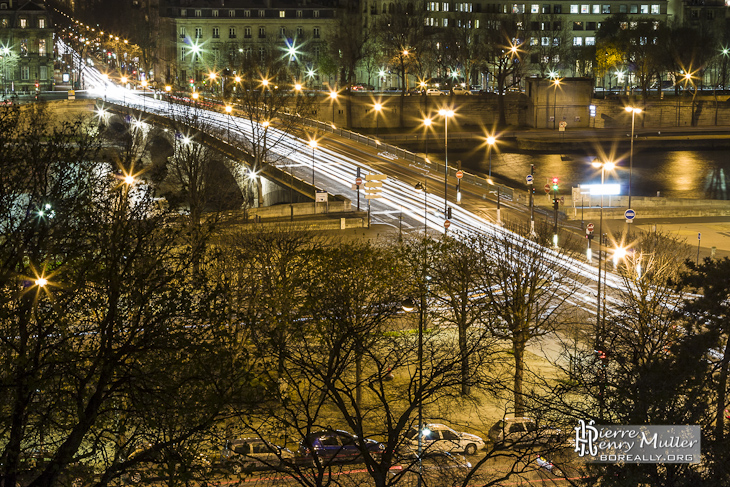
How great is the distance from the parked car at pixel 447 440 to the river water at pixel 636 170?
48.2 metres

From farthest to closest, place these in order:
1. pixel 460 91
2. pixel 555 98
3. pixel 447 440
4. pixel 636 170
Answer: pixel 460 91
pixel 555 98
pixel 636 170
pixel 447 440

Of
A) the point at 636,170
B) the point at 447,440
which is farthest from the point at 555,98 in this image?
the point at 447,440

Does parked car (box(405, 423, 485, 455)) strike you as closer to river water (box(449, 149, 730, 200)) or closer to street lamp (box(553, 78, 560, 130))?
river water (box(449, 149, 730, 200))

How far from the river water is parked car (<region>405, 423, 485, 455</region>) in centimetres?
4823

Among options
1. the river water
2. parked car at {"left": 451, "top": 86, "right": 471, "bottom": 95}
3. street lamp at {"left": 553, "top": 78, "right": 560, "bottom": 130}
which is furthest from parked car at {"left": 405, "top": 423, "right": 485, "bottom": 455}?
parked car at {"left": 451, "top": 86, "right": 471, "bottom": 95}

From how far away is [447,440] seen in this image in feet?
70.2

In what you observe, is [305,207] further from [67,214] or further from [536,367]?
[67,214]

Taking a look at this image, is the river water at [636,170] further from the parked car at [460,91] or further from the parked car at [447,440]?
the parked car at [447,440]

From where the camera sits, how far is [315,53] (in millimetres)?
115625

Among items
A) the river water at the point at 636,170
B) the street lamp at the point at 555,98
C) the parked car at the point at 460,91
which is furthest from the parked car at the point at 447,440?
the parked car at the point at 460,91

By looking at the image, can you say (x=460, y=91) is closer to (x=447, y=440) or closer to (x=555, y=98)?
(x=555, y=98)

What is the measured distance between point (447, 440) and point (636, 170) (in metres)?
65.2

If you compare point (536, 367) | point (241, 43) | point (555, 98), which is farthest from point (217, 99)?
point (536, 367)

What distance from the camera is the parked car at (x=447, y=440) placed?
2167cm
